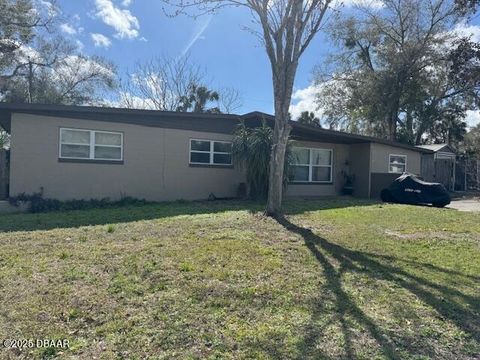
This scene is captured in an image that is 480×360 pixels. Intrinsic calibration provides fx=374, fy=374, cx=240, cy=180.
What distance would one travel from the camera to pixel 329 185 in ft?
55.0

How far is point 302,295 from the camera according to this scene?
4.05 m

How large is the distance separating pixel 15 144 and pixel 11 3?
12424 mm

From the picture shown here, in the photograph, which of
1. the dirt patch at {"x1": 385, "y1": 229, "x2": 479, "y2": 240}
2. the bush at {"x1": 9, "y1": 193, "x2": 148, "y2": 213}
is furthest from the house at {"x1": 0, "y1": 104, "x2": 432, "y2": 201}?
the dirt patch at {"x1": 385, "y1": 229, "x2": 479, "y2": 240}

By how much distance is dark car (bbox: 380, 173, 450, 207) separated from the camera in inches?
532

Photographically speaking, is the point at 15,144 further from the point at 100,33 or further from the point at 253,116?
the point at 100,33

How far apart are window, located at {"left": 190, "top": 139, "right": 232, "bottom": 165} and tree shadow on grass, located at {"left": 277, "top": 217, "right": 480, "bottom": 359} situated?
7.46 metres

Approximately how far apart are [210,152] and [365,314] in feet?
33.6

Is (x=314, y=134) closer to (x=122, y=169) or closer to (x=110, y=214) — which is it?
(x=122, y=169)

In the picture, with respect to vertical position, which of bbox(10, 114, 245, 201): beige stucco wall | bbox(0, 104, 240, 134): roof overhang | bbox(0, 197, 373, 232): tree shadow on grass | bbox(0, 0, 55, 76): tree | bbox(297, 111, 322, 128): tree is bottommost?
bbox(0, 197, 373, 232): tree shadow on grass

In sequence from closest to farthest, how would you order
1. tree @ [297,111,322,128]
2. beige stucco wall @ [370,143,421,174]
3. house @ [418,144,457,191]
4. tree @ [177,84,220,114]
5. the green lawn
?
the green lawn
beige stucco wall @ [370,143,421,174]
house @ [418,144,457,191]
tree @ [177,84,220,114]
tree @ [297,111,322,128]

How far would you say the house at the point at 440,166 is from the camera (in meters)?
22.3

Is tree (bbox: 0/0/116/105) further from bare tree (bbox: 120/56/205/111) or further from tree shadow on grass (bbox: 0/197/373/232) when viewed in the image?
tree shadow on grass (bbox: 0/197/373/232)

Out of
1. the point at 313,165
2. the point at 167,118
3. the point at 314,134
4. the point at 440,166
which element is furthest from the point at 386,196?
the point at 440,166

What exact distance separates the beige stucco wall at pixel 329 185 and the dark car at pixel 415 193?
97.1 inches
